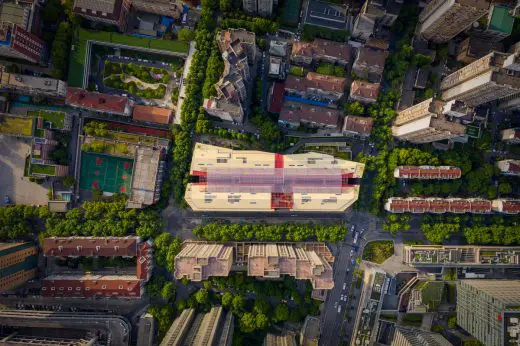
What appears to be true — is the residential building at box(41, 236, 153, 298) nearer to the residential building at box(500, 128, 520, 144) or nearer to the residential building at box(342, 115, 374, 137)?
the residential building at box(342, 115, 374, 137)

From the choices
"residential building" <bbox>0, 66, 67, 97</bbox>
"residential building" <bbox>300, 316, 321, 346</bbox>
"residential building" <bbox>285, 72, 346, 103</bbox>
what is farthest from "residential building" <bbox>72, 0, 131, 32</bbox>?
"residential building" <bbox>300, 316, 321, 346</bbox>

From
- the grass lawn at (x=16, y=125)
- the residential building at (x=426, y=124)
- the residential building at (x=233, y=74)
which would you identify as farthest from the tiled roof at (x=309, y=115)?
the grass lawn at (x=16, y=125)

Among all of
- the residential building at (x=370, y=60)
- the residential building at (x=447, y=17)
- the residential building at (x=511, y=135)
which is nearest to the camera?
the residential building at (x=447, y=17)

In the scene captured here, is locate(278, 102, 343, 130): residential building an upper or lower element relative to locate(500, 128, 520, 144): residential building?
lower

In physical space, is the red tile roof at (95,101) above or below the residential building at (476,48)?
below

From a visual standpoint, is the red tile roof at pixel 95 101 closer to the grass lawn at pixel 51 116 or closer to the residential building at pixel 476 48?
the grass lawn at pixel 51 116

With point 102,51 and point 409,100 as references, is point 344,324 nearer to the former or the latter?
→ point 409,100
